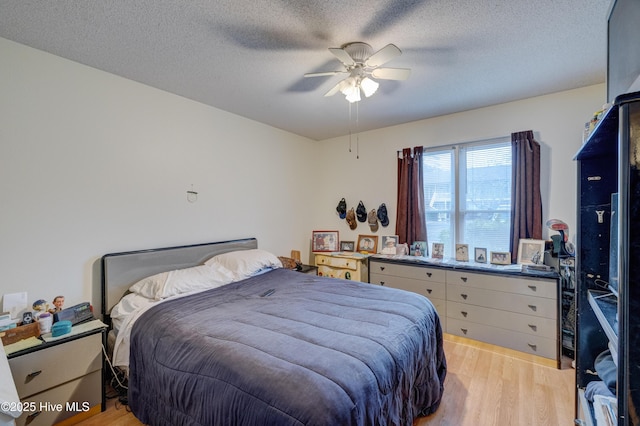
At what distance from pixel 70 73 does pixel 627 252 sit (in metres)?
3.32

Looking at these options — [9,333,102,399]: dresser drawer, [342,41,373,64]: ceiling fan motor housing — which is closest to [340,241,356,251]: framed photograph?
[342,41,373,64]: ceiling fan motor housing

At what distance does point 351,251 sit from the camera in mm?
4227

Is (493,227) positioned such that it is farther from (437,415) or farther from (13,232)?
(13,232)

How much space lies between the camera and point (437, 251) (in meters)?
3.54

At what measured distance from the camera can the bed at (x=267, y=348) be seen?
1207 mm

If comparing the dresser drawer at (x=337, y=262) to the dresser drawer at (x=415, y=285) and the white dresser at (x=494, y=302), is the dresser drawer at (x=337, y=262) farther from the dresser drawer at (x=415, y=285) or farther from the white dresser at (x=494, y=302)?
the white dresser at (x=494, y=302)

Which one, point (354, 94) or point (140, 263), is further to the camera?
point (140, 263)

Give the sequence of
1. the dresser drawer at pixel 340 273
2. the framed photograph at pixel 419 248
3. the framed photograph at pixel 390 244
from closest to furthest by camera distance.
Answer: the framed photograph at pixel 419 248 → the dresser drawer at pixel 340 273 → the framed photograph at pixel 390 244

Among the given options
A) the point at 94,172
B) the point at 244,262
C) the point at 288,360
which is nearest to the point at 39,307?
the point at 94,172

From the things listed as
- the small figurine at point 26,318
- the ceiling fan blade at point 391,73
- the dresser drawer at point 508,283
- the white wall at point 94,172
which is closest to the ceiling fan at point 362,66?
the ceiling fan blade at point 391,73

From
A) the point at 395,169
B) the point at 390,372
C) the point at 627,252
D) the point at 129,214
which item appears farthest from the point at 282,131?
the point at 627,252

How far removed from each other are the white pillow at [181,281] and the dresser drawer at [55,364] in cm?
43

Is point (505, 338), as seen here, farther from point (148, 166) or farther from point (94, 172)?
point (94, 172)

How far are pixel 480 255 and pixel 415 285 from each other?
2.67ft
